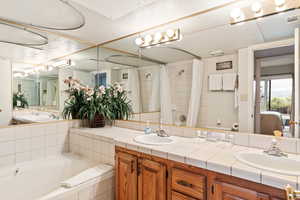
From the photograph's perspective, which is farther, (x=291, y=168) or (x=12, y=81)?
(x=12, y=81)

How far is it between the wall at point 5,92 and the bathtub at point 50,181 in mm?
582

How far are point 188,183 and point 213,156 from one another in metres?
0.28

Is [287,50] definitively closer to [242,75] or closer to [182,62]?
[242,75]

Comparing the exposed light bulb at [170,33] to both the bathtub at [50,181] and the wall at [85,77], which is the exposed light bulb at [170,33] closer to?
the wall at [85,77]

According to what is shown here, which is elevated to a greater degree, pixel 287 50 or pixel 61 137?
pixel 287 50

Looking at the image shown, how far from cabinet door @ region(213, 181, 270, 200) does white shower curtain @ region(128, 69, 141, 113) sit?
1.58 metres

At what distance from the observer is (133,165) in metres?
1.59

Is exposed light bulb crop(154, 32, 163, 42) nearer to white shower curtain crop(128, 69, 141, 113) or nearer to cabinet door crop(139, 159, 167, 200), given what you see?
white shower curtain crop(128, 69, 141, 113)

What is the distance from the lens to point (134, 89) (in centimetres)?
256

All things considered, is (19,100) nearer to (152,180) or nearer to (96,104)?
(96,104)

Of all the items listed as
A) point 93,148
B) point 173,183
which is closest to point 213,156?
point 173,183

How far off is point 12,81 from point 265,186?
2.68m

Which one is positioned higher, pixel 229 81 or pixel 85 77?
pixel 85 77

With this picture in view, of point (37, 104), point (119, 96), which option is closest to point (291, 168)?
point (119, 96)
